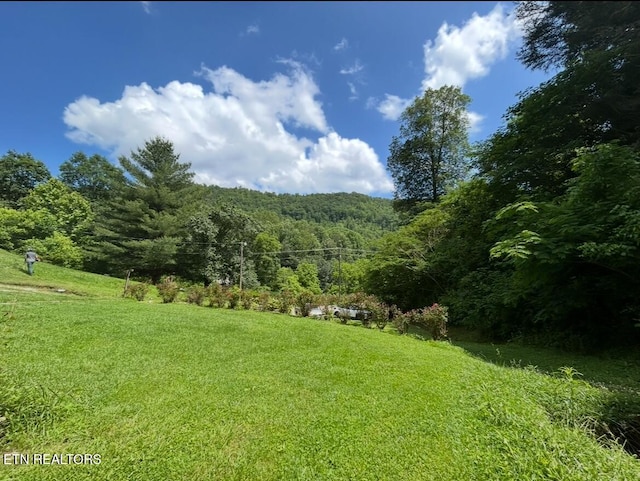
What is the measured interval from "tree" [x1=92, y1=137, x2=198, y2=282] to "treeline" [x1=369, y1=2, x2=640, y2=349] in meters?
15.7

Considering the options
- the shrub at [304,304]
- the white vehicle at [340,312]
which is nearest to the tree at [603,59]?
the white vehicle at [340,312]

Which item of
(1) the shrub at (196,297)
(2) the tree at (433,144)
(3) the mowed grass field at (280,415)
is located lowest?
(3) the mowed grass field at (280,415)

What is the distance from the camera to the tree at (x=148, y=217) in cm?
2245

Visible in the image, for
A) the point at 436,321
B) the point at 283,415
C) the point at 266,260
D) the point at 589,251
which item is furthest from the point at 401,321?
the point at 266,260

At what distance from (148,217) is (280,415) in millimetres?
23258

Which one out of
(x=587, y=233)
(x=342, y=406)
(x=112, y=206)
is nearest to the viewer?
(x=342, y=406)

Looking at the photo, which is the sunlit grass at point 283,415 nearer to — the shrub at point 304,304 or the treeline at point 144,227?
the shrub at point 304,304

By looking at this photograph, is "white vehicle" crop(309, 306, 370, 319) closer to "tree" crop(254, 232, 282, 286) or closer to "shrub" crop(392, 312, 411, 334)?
"shrub" crop(392, 312, 411, 334)

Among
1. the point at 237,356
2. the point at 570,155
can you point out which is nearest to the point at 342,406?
the point at 237,356

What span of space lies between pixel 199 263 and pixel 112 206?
7800 mm

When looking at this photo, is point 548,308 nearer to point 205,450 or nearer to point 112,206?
point 205,450

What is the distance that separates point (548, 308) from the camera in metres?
7.95

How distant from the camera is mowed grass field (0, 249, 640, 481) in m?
2.46

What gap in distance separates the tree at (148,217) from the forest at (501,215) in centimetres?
10
